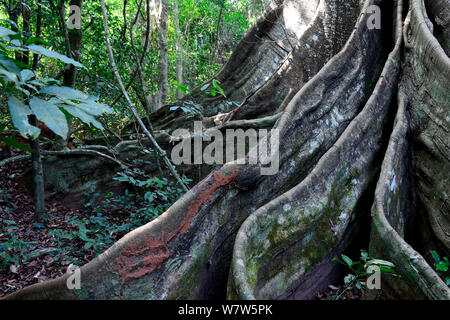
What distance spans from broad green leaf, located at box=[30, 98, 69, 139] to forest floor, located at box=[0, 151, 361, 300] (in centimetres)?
219

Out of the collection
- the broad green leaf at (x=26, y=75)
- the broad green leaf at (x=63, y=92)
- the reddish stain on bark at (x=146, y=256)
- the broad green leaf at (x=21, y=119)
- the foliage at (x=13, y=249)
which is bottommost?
the foliage at (x=13, y=249)

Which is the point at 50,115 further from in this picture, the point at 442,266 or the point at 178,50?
the point at 178,50

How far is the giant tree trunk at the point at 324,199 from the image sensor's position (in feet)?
6.33

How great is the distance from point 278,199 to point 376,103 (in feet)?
4.76

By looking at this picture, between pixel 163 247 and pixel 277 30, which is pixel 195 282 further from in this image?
pixel 277 30

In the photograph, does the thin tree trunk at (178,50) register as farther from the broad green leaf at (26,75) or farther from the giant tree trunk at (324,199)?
the broad green leaf at (26,75)

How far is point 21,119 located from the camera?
829 millimetres

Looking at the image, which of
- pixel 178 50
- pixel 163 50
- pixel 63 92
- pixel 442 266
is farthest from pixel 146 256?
pixel 178 50

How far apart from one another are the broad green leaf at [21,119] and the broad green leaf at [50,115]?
25mm

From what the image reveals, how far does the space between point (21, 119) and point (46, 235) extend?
2.99m

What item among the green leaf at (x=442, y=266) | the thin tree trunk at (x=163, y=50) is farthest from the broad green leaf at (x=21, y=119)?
the thin tree trunk at (x=163, y=50)

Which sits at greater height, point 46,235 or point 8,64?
point 8,64

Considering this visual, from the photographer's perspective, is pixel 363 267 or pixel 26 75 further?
pixel 363 267

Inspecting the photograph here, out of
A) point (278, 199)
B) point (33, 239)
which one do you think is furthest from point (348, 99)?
point (33, 239)
